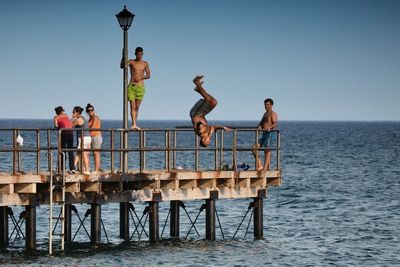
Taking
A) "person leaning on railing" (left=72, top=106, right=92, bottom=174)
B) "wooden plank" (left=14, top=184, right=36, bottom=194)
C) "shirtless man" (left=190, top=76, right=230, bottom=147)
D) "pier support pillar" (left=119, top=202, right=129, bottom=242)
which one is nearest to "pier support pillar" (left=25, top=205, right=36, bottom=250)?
"wooden plank" (left=14, top=184, right=36, bottom=194)

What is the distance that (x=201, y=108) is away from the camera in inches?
994

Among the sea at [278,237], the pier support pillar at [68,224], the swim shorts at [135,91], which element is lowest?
the sea at [278,237]

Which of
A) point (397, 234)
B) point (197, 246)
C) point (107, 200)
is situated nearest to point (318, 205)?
point (397, 234)

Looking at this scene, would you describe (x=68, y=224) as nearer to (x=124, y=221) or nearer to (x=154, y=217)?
(x=124, y=221)

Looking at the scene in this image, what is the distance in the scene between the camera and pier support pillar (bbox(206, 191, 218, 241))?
32.7m

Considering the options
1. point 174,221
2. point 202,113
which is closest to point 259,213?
point 174,221

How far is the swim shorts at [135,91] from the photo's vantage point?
99.5ft

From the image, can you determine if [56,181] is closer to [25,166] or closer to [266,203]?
[266,203]

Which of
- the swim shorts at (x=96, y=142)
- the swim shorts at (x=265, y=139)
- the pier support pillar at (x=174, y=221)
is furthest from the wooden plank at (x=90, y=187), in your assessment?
the swim shorts at (x=265, y=139)

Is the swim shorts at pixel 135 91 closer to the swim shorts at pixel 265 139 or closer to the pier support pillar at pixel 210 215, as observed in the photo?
the pier support pillar at pixel 210 215

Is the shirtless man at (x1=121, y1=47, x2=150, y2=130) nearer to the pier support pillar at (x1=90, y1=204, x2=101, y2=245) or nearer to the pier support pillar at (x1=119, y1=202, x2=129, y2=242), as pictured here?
the pier support pillar at (x1=90, y1=204, x2=101, y2=245)

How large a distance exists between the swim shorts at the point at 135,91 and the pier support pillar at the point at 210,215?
3.87 meters

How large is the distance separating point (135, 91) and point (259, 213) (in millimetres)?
6115

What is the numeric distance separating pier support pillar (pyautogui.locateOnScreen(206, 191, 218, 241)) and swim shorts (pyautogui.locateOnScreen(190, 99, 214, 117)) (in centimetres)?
737
